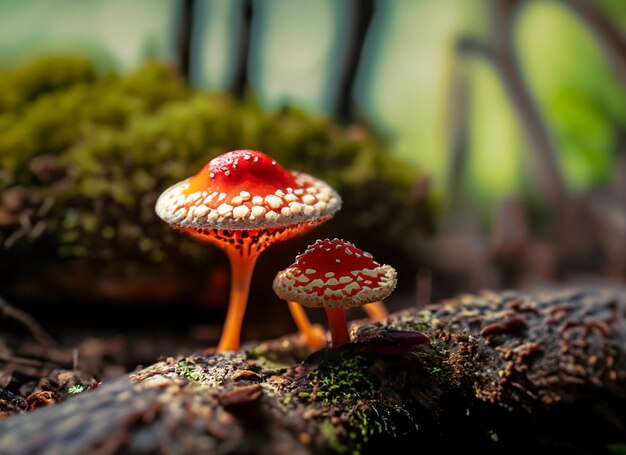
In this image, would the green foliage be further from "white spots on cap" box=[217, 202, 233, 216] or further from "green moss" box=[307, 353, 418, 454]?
"green moss" box=[307, 353, 418, 454]

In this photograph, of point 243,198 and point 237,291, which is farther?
point 237,291

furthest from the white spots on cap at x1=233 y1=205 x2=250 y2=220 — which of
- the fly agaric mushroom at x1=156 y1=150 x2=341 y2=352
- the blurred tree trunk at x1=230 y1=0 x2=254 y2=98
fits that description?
the blurred tree trunk at x1=230 y1=0 x2=254 y2=98

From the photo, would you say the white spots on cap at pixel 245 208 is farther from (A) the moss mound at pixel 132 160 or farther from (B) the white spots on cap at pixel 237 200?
(A) the moss mound at pixel 132 160

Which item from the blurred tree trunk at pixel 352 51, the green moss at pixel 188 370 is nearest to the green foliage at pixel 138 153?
the blurred tree trunk at pixel 352 51

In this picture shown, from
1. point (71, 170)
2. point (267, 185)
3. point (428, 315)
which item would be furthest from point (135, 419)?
point (71, 170)

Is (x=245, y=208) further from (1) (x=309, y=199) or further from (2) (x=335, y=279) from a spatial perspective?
(2) (x=335, y=279)

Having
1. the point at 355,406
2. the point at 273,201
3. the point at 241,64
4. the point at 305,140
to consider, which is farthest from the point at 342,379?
the point at 241,64

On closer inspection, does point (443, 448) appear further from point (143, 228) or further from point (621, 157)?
point (621, 157)
